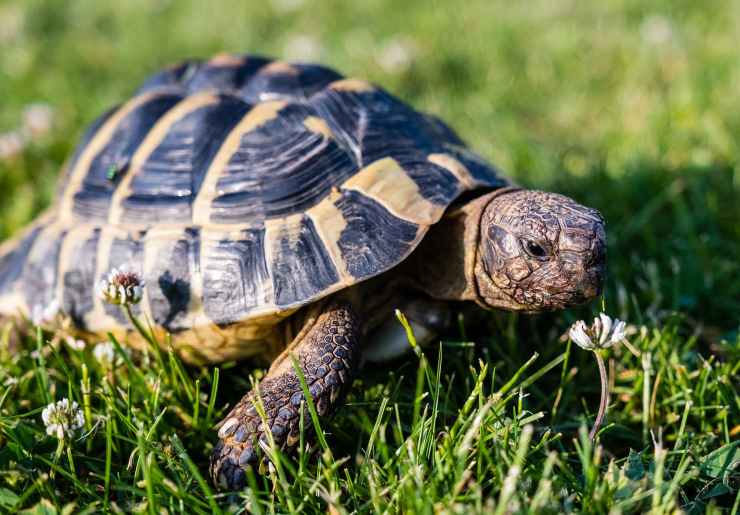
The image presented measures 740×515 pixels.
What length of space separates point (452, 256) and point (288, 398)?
83 centimetres

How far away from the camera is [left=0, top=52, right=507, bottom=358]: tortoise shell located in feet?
7.72

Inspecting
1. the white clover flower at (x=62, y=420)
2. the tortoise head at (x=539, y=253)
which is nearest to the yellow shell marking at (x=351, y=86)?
the tortoise head at (x=539, y=253)

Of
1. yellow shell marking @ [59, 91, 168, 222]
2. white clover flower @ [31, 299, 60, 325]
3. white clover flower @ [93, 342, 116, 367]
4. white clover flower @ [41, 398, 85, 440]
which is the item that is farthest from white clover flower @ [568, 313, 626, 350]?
yellow shell marking @ [59, 91, 168, 222]

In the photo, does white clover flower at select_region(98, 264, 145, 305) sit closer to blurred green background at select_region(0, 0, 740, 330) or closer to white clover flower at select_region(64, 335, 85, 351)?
white clover flower at select_region(64, 335, 85, 351)

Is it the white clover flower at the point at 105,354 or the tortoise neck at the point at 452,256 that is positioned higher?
the tortoise neck at the point at 452,256

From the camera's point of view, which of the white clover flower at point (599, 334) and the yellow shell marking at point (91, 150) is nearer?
the white clover flower at point (599, 334)

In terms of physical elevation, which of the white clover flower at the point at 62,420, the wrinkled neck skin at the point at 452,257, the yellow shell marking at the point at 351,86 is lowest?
the white clover flower at the point at 62,420

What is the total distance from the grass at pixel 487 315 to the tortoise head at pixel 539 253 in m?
0.23

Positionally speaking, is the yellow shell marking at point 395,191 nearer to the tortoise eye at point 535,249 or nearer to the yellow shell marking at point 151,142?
the tortoise eye at point 535,249

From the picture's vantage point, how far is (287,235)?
2.39 m

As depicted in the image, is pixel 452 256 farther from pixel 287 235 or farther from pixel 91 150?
pixel 91 150

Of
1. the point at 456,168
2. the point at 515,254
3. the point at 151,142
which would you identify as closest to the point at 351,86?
the point at 456,168

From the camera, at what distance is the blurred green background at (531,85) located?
3.38 meters

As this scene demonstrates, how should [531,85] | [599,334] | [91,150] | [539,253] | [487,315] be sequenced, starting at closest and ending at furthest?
[599,334] < [539,253] < [487,315] < [91,150] < [531,85]
